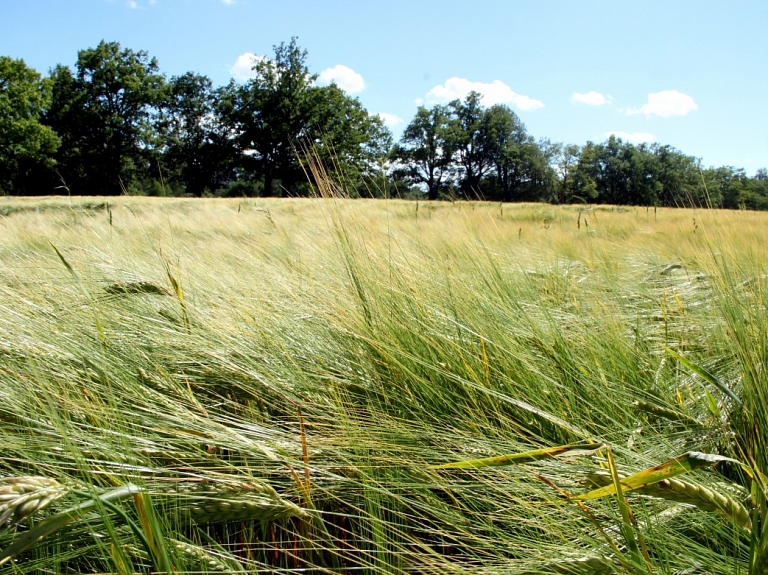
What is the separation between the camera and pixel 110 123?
3581 cm

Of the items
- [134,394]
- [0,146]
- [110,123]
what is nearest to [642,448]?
[134,394]

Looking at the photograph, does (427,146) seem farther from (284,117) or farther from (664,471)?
(664,471)

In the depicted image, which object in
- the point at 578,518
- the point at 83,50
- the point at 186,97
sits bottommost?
the point at 578,518

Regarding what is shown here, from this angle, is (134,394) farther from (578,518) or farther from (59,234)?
(59,234)

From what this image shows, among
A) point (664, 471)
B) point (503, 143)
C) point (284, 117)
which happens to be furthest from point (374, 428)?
point (503, 143)

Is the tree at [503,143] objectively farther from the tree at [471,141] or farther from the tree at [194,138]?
the tree at [194,138]

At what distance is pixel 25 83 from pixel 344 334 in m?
39.1

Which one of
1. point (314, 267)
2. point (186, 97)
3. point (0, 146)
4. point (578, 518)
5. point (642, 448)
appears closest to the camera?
point (578, 518)

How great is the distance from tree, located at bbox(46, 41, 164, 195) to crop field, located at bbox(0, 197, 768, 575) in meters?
38.5

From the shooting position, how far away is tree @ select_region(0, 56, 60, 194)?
29.3 meters

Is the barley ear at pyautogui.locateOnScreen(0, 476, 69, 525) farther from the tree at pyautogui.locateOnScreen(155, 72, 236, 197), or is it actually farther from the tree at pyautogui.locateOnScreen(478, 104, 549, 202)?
the tree at pyautogui.locateOnScreen(478, 104, 549, 202)

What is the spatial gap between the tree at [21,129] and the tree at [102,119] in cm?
310

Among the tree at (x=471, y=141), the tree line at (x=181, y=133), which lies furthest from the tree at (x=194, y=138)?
the tree at (x=471, y=141)

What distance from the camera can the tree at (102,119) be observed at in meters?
35.4
